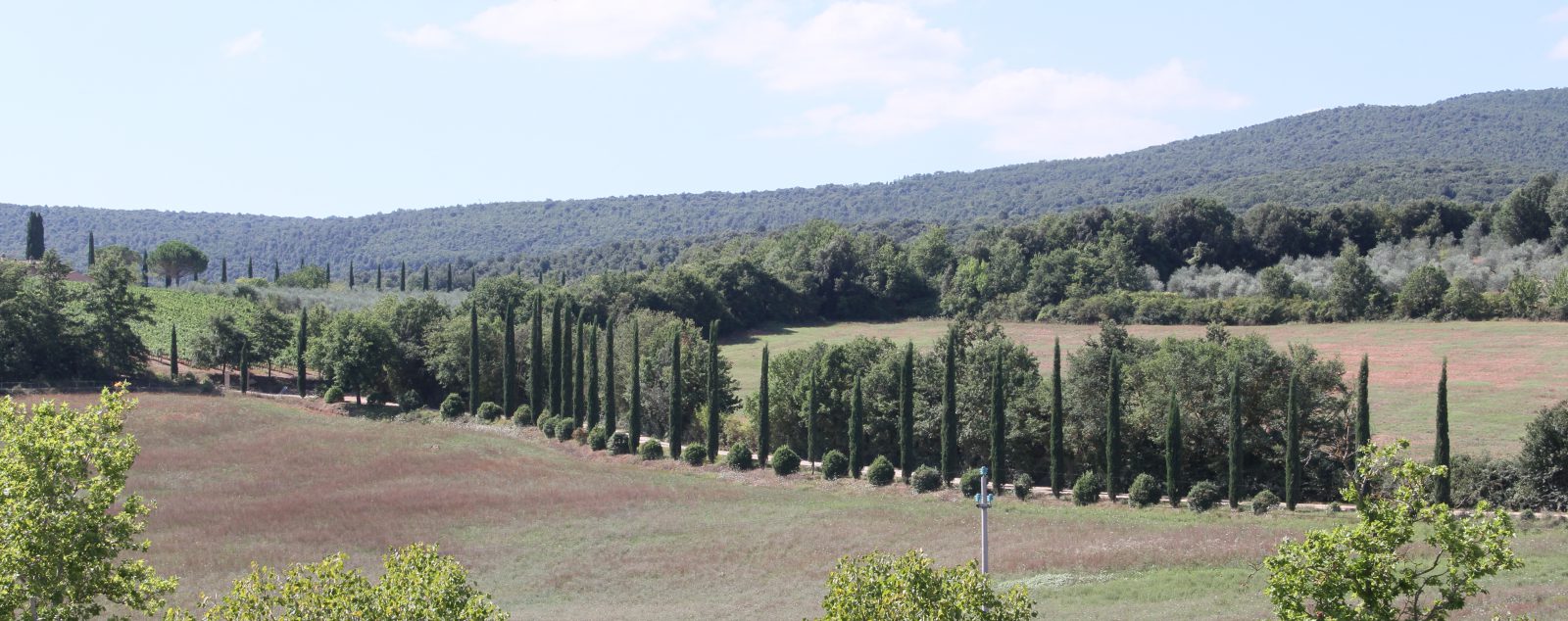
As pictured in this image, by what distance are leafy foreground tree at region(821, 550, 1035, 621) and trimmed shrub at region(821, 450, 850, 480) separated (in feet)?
116

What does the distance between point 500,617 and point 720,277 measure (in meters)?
88.0

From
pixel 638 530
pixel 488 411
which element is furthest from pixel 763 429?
pixel 488 411

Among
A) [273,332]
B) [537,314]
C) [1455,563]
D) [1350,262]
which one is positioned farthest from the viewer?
[1350,262]

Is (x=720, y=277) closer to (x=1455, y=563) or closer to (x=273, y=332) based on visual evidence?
(x=273, y=332)

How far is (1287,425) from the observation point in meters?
41.5

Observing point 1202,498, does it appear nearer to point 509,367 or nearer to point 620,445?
point 620,445

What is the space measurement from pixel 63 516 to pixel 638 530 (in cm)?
2361

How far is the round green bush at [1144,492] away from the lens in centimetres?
4225

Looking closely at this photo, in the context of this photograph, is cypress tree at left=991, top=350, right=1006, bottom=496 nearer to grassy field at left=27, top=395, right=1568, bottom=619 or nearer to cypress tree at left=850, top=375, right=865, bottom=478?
grassy field at left=27, top=395, right=1568, bottom=619

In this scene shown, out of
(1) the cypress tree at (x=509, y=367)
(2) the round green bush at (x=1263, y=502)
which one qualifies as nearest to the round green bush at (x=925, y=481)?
(2) the round green bush at (x=1263, y=502)

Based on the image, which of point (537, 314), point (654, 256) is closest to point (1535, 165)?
point (654, 256)

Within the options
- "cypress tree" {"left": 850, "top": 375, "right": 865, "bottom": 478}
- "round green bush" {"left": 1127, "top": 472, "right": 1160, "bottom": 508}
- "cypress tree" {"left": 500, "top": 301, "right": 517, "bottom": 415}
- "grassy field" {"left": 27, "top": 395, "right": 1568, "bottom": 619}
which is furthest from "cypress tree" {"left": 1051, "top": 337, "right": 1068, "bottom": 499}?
"cypress tree" {"left": 500, "top": 301, "right": 517, "bottom": 415}

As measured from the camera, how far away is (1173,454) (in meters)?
42.6

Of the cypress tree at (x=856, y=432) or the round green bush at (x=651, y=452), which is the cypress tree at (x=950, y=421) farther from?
the round green bush at (x=651, y=452)
